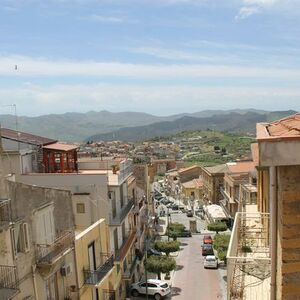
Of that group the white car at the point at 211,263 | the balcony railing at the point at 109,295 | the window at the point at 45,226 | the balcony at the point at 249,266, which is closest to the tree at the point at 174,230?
the white car at the point at 211,263

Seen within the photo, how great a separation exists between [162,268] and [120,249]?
7.67m

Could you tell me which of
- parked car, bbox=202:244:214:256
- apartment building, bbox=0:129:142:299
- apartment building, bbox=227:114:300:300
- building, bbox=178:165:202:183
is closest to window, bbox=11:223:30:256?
apartment building, bbox=0:129:142:299

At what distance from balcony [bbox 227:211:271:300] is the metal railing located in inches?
271

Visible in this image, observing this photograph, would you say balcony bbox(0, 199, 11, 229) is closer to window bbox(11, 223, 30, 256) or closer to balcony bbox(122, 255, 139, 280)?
window bbox(11, 223, 30, 256)

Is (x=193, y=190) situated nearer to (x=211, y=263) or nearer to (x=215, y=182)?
(x=215, y=182)

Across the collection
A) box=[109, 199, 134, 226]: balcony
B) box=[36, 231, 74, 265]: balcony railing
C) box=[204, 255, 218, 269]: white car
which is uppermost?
box=[36, 231, 74, 265]: balcony railing

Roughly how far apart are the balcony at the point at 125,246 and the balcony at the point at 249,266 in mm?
19340

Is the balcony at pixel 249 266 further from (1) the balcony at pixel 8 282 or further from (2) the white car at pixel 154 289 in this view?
(2) the white car at pixel 154 289

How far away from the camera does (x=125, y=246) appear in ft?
107

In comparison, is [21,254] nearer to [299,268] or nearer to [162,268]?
[299,268]

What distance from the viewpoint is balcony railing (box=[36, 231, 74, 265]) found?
647 inches

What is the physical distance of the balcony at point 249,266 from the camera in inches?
336

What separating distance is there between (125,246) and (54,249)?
15.4 metres

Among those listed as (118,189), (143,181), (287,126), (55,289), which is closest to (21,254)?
(55,289)
